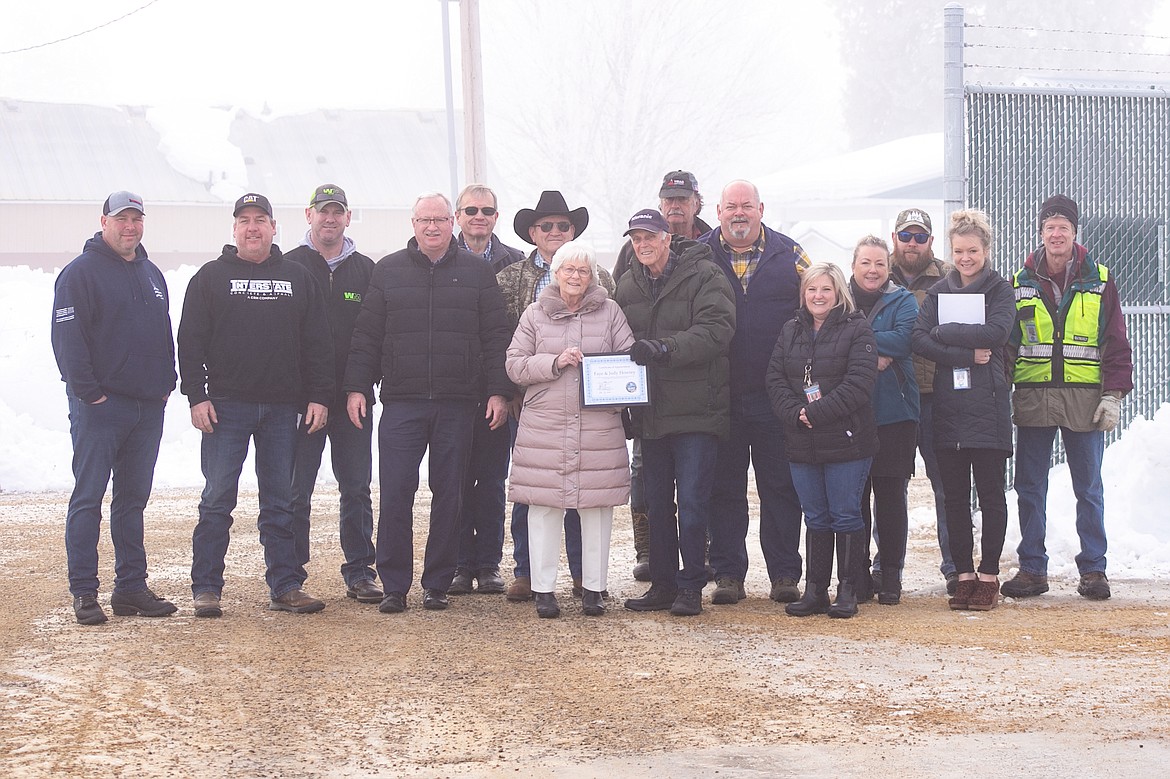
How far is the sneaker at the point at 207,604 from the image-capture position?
7.66 m

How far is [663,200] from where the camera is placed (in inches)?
334

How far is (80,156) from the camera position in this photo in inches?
1662

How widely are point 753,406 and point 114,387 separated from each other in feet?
11.3

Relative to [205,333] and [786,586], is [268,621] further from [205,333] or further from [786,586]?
[786,586]

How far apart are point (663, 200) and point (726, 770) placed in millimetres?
4402

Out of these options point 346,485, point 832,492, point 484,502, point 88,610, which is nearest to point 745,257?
point 832,492

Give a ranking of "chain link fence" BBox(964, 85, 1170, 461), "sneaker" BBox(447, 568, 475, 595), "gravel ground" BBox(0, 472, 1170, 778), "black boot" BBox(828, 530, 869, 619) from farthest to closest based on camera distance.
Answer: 1. "chain link fence" BBox(964, 85, 1170, 461)
2. "sneaker" BBox(447, 568, 475, 595)
3. "black boot" BBox(828, 530, 869, 619)
4. "gravel ground" BBox(0, 472, 1170, 778)

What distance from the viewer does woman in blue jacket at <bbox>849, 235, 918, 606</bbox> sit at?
775 cm

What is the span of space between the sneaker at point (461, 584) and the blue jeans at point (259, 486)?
0.95 m

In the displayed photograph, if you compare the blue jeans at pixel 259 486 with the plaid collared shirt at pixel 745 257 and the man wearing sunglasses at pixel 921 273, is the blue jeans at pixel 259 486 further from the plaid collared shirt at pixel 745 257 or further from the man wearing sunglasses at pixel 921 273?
the man wearing sunglasses at pixel 921 273

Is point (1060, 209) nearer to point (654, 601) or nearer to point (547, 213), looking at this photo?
point (547, 213)

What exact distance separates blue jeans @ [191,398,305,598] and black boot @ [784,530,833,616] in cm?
277

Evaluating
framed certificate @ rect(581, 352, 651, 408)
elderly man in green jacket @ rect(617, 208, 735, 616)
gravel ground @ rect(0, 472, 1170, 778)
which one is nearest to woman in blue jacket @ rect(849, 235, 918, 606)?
gravel ground @ rect(0, 472, 1170, 778)

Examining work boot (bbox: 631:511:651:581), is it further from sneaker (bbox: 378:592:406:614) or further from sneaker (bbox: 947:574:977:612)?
sneaker (bbox: 947:574:977:612)
